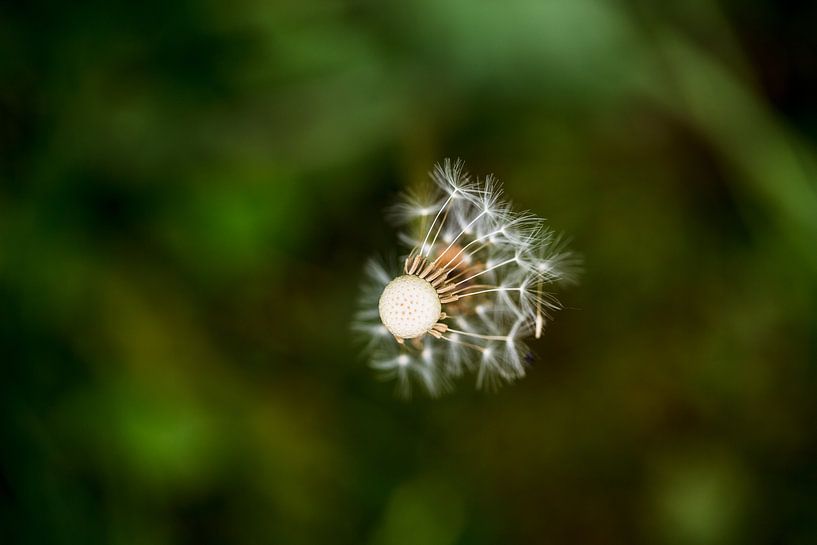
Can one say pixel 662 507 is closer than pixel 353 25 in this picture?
No

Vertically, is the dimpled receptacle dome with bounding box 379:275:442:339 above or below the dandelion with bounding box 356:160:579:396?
below

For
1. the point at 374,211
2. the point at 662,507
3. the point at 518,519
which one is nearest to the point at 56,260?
the point at 374,211

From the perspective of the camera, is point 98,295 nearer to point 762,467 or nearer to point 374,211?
point 374,211

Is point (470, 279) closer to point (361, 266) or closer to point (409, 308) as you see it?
point (409, 308)

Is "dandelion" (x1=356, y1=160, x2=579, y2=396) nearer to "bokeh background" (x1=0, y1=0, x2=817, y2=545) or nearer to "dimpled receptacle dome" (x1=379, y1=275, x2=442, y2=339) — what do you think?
"dimpled receptacle dome" (x1=379, y1=275, x2=442, y2=339)

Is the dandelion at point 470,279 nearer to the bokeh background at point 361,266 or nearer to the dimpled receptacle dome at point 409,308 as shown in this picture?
the dimpled receptacle dome at point 409,308

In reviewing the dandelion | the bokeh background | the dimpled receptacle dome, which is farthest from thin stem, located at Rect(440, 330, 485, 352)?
the bokeh background
